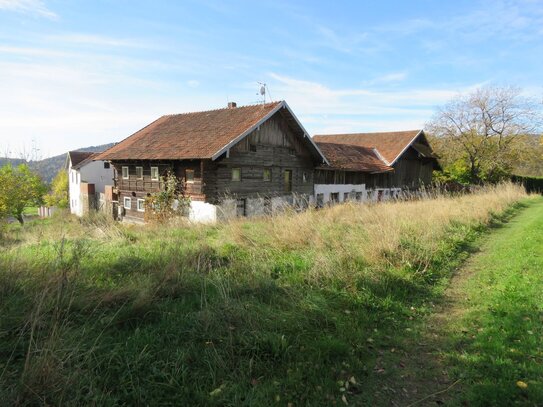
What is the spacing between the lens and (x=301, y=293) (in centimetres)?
565

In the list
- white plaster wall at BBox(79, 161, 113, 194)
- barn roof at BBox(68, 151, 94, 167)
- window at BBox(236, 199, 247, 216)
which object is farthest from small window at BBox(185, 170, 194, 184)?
barn roof at BBox(68, 151, 94, 167)

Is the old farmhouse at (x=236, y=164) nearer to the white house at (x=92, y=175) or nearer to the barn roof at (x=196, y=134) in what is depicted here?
the barn roof at (x=196, y=134)

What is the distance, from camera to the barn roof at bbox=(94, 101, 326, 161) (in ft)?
58.4

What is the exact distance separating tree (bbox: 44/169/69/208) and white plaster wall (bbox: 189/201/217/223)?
40.4 meters

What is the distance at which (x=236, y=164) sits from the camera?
1930cm

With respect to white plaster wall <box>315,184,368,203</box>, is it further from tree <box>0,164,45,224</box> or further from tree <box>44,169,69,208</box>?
tree <box>44,169,69,208</box>

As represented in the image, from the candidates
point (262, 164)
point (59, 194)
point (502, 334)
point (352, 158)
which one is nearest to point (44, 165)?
point (262, 164)

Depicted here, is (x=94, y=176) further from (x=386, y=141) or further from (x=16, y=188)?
(x=386, y=141)

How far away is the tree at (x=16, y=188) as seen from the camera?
38750mm

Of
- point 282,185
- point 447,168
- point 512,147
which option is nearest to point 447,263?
point 282,185

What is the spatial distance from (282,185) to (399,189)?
15150 millimetres

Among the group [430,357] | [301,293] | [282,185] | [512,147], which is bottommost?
[430,357]

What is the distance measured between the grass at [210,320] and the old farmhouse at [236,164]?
804cm

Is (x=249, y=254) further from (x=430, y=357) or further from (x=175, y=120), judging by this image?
(x=175, y=120)
